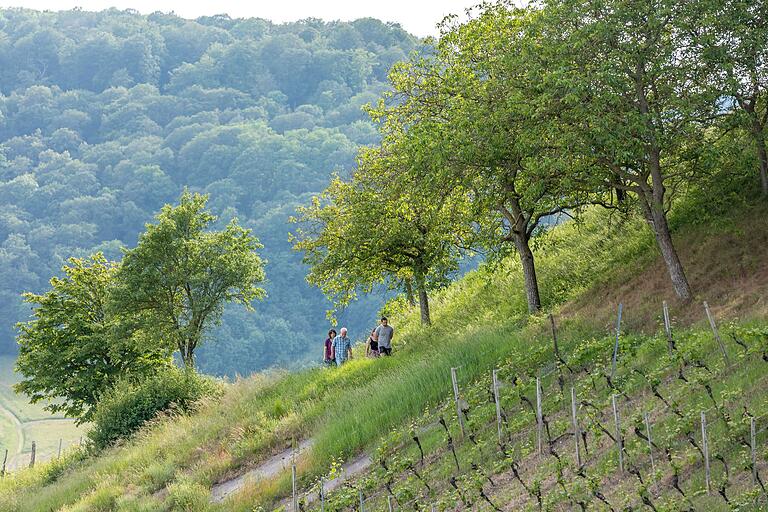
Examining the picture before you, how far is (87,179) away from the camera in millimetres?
197000

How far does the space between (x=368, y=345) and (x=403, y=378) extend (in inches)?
295

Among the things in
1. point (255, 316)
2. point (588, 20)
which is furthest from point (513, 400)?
point (255, 316)

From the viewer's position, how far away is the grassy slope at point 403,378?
22656mm

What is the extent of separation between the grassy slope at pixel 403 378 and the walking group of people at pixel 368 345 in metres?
0.91

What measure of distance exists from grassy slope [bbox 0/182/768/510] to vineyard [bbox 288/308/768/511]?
105cm

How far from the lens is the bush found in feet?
114

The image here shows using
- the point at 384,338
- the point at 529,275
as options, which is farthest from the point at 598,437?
the point at 384,338

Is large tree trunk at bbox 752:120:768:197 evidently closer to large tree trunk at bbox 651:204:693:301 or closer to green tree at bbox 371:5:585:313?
large tree trunk at bbox 651:204:693:301

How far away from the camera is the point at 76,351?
151 feet

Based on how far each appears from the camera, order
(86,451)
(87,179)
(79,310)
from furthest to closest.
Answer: (87,179), (79,310), (86,451)

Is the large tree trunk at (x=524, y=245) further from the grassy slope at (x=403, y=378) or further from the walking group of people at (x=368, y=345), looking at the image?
the walking group of people at (x=368, y=345)

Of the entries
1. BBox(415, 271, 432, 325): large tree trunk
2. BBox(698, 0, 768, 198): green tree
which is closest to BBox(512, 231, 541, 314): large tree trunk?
BBox(415, 271, 432, 325): large tree trunk

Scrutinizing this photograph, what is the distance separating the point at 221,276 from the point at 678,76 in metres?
23.9

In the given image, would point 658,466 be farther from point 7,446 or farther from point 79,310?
point 7,446
